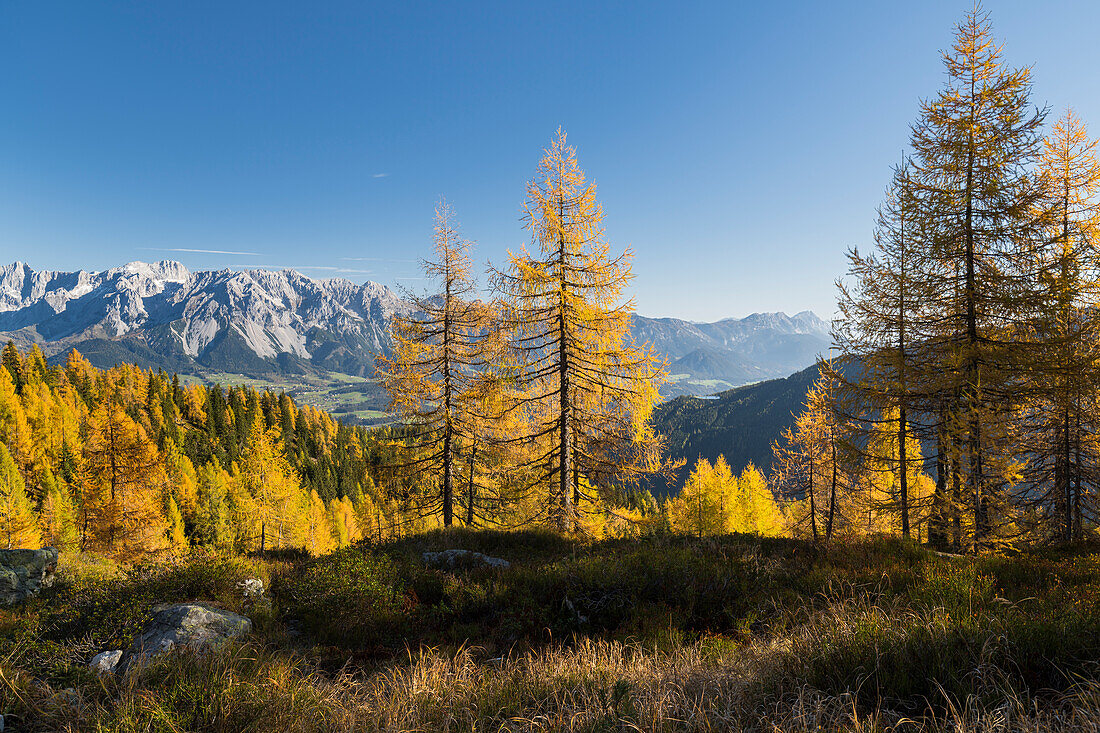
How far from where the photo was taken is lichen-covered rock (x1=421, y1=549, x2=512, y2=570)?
27.9 feet

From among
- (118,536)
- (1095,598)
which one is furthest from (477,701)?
(118,536)

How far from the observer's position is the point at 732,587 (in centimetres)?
611

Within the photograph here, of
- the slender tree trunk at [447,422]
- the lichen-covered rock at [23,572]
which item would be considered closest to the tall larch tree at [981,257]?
the slender tree trunk at [447,422]

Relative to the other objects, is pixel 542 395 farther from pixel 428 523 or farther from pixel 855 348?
pixel 428 523

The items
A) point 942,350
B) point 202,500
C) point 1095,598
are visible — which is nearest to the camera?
point 1095,598

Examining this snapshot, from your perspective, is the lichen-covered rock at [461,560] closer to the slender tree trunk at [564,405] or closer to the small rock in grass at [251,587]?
the small rock in grass at [251,587]

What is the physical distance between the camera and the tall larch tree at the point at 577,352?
1249 centimetres

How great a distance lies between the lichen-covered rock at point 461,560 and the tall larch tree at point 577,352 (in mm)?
4044

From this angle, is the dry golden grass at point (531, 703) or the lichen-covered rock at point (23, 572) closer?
the dry golden grass at point (531, 703)

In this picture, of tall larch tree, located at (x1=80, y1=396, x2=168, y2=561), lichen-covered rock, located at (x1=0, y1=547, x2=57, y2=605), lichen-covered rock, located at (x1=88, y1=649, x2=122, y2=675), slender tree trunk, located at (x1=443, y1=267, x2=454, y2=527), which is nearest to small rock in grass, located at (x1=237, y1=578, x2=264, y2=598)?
lichen-covered rock, located at (x1=88, y1=649, x2=122, y2=675)

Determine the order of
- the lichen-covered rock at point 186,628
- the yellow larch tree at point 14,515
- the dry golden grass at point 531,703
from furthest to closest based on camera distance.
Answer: the yellow larch tree at point 14,515 < the lichen-covered rock at point 186,628 < the dry golden grass at point 531,703

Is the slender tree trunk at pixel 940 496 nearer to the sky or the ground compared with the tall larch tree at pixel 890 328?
nearer to the ground

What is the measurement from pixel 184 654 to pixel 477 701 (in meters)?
2.86

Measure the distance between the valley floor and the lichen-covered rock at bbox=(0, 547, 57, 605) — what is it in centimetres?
40
